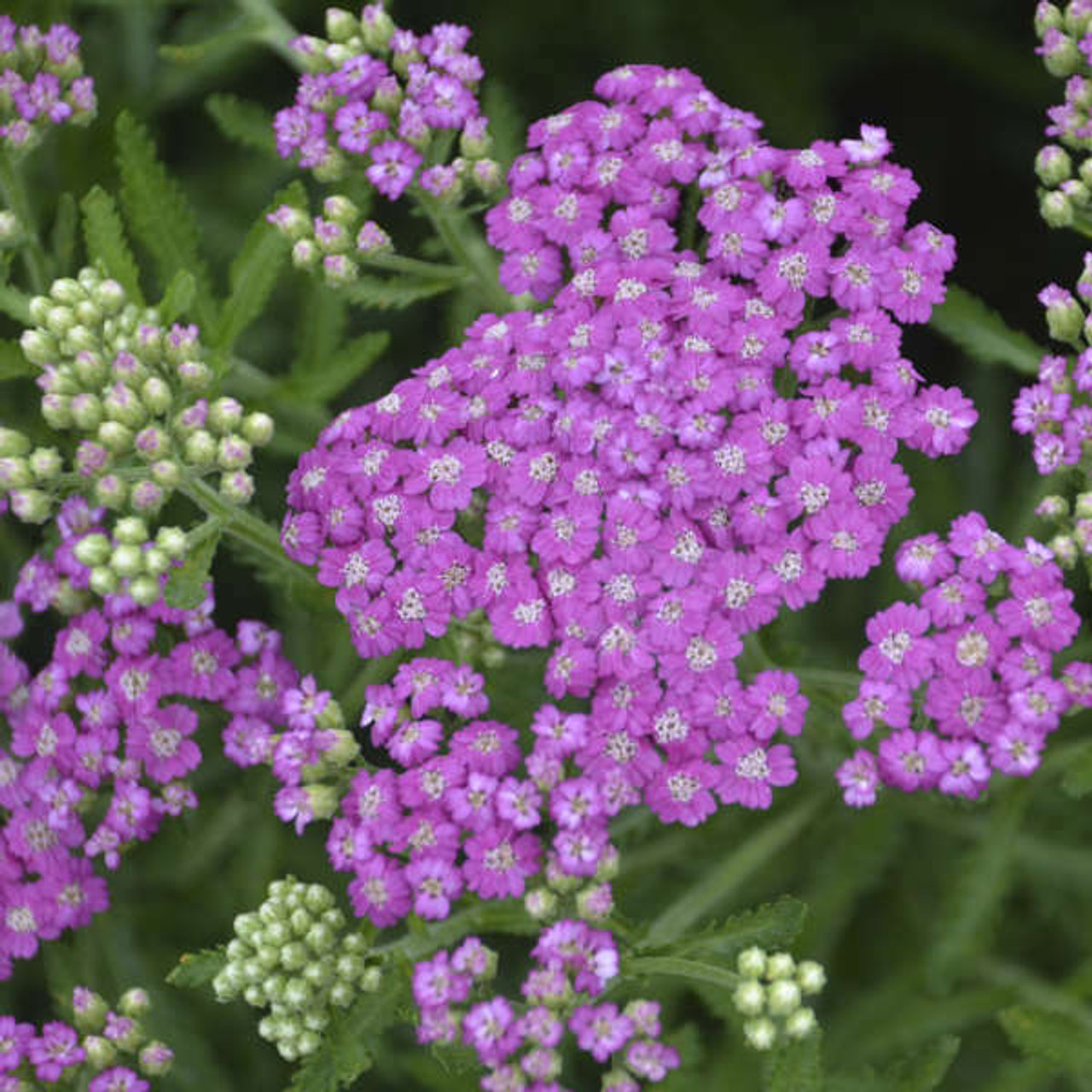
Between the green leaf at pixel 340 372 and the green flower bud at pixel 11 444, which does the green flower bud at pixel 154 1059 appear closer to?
the green flower bud at pixel 11 444

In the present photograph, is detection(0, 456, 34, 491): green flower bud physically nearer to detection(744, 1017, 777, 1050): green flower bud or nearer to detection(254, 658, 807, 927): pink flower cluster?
detection(254, 658, 807, 927): pink flower cluster

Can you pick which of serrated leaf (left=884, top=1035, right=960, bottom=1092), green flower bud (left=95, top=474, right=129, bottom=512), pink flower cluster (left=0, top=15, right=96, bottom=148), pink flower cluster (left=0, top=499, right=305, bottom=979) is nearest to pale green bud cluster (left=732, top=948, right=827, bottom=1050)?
serrated leaf (left=884, top=1035, right=960, bottom=1092)

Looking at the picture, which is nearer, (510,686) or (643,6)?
(510,686)

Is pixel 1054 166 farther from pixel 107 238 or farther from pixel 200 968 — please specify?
pixel 200 968

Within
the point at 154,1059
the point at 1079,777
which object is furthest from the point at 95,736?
the point at 1079,777

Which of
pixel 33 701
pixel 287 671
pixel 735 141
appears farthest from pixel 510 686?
pixel 735 141

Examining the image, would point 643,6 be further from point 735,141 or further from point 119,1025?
point 119,1025

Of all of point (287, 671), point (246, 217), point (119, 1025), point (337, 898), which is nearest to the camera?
point (119, 1025)
